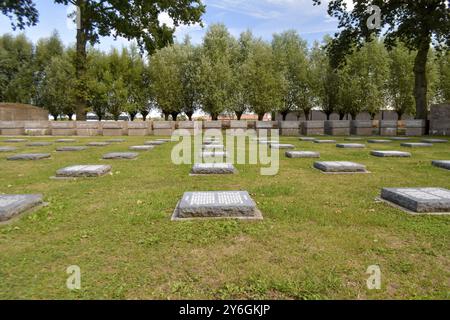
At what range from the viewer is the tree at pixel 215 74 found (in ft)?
131

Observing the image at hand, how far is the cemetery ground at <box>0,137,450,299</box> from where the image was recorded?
8.91 feet

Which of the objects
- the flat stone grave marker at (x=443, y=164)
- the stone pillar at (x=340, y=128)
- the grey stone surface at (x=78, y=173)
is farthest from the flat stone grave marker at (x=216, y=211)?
the stone pillar at (x=340, y=128)

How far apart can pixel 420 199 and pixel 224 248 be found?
2.93 metres

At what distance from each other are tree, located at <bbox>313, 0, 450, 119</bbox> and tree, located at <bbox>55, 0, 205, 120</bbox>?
10130 mm

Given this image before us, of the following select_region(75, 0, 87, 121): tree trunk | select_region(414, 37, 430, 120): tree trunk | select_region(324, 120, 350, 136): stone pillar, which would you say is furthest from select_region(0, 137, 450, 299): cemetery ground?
select_region(75, 0, 87, 121): tree trunk

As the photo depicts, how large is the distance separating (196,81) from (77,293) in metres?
39.3

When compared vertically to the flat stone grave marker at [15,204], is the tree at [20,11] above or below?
above

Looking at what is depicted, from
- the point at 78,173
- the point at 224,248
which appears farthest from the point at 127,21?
the point at 224,248

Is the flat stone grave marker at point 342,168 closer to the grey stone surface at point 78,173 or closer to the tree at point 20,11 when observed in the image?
the grey stone surface at point 78,173

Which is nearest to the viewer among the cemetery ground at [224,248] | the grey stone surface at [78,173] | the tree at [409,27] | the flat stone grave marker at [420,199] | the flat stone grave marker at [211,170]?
the cemetery ground at [224,248]

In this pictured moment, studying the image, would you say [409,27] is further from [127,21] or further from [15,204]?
[15,204]

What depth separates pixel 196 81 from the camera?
40.5 meters

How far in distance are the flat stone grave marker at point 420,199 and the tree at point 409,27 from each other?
19.5 meters
